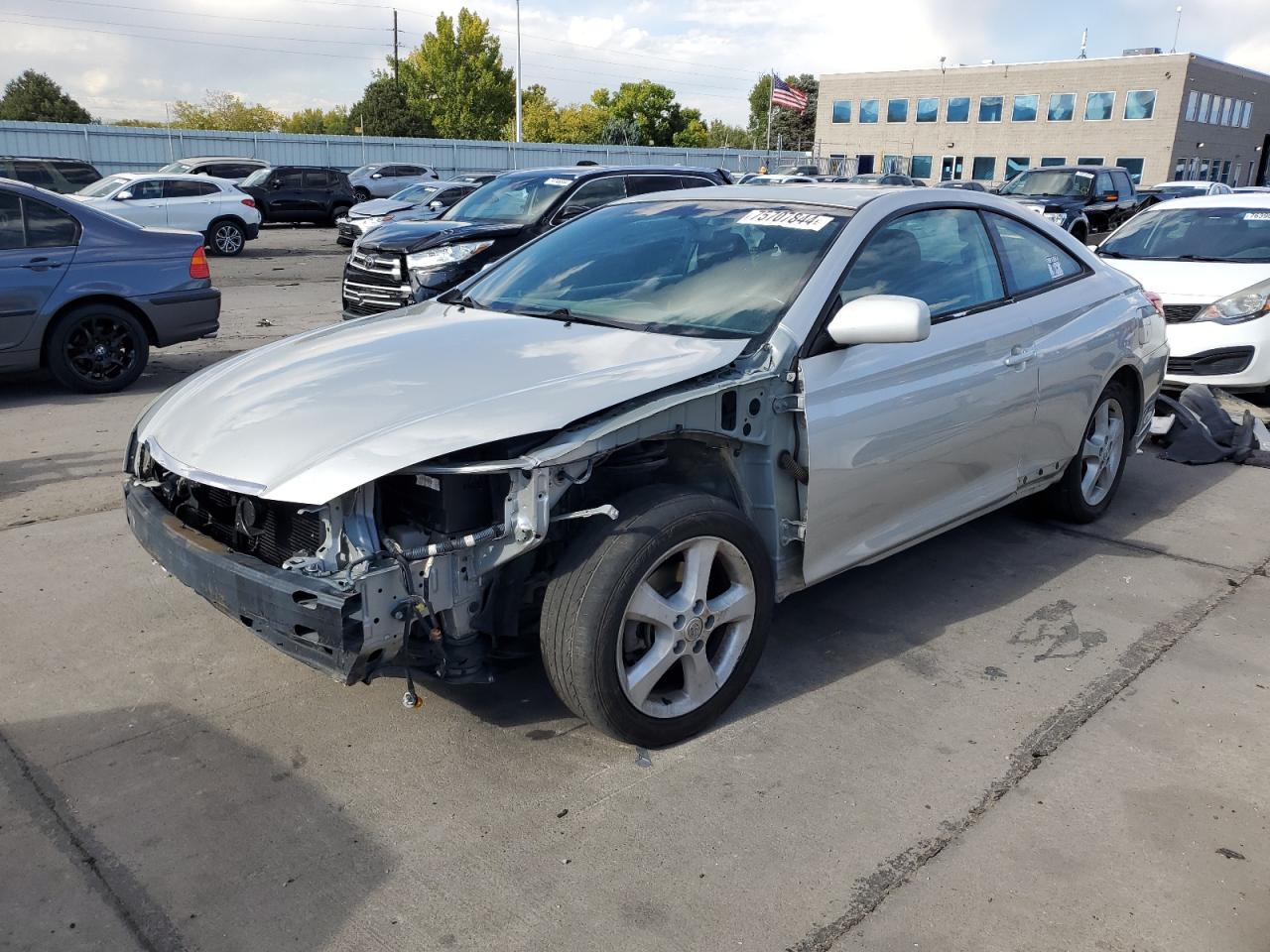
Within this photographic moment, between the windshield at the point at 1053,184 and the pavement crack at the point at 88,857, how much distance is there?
69.1ft

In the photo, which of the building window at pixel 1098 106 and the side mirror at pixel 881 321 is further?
the building window at pixel 1098 106

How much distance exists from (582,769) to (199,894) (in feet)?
3.61

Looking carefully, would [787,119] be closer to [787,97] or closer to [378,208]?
[787,97]

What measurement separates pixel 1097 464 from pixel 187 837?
4507mm

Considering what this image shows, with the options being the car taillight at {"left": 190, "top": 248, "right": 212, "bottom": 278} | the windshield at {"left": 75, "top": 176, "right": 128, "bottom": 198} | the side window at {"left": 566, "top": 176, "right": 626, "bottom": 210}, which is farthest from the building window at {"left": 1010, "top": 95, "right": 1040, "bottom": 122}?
the car taillight at {"left": 190, "top": 248, "right": 212, "bottom": 278}

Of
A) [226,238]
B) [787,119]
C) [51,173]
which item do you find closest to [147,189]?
[226,238]

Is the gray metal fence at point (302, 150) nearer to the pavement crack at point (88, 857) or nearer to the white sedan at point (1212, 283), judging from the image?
the white sedan at point (1212, 283)

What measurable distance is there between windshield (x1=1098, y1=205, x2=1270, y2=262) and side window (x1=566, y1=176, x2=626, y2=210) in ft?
15.4

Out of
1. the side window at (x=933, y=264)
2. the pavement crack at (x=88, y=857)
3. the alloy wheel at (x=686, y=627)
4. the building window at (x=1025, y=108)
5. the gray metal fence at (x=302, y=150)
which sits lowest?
the pavement crack at (x=88, y=857)

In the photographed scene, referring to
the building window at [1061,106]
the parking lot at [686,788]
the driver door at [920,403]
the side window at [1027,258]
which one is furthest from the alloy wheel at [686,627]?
the building window at [1061,106]

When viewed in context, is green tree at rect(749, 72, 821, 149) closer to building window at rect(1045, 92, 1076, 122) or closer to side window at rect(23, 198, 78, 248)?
building window at rect(1045, 92, 1076, 122)

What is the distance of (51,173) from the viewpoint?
2025cm

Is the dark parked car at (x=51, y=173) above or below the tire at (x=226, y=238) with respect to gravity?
above

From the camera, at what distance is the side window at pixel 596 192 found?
10.4m
